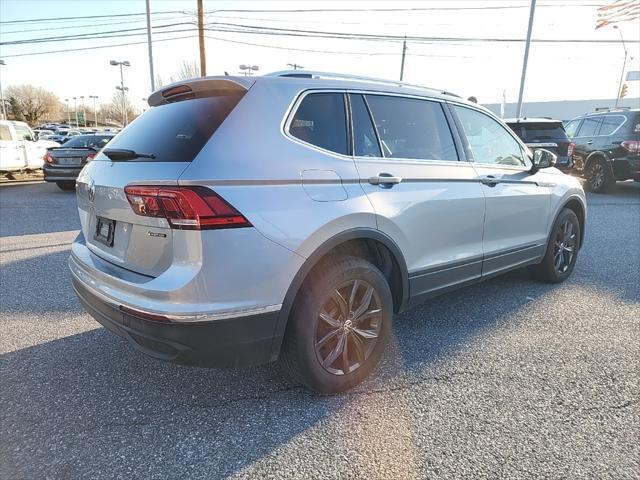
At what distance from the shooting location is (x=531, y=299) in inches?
172

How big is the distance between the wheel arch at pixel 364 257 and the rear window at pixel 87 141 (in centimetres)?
1089

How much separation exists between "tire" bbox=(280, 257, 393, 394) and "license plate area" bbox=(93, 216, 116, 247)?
1.08 metres

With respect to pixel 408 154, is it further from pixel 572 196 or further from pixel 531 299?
pixel 572 196

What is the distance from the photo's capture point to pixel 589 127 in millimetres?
12297

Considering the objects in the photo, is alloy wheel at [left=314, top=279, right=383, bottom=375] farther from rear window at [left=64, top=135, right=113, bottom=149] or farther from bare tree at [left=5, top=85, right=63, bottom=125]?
bare tree at [left=5, top=85, right=63, bottom=125]

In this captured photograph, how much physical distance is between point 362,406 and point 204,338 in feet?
3.41

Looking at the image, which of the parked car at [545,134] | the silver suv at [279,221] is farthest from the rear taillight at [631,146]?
the silver suv at [279,221]

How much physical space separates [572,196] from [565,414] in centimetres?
290

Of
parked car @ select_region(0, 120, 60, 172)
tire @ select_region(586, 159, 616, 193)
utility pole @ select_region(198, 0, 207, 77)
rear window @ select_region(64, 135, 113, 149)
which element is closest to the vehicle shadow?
rear window @ select_region(64, 135, 113, 149)

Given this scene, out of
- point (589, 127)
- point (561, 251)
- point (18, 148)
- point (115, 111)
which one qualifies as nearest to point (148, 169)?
point (561, 251)

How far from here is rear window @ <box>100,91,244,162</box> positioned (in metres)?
2.26

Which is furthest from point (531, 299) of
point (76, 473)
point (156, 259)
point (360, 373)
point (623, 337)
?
Answer: point (76, 473)

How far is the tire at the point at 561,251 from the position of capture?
464 cm

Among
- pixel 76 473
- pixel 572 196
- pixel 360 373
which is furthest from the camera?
pixel 572 196
